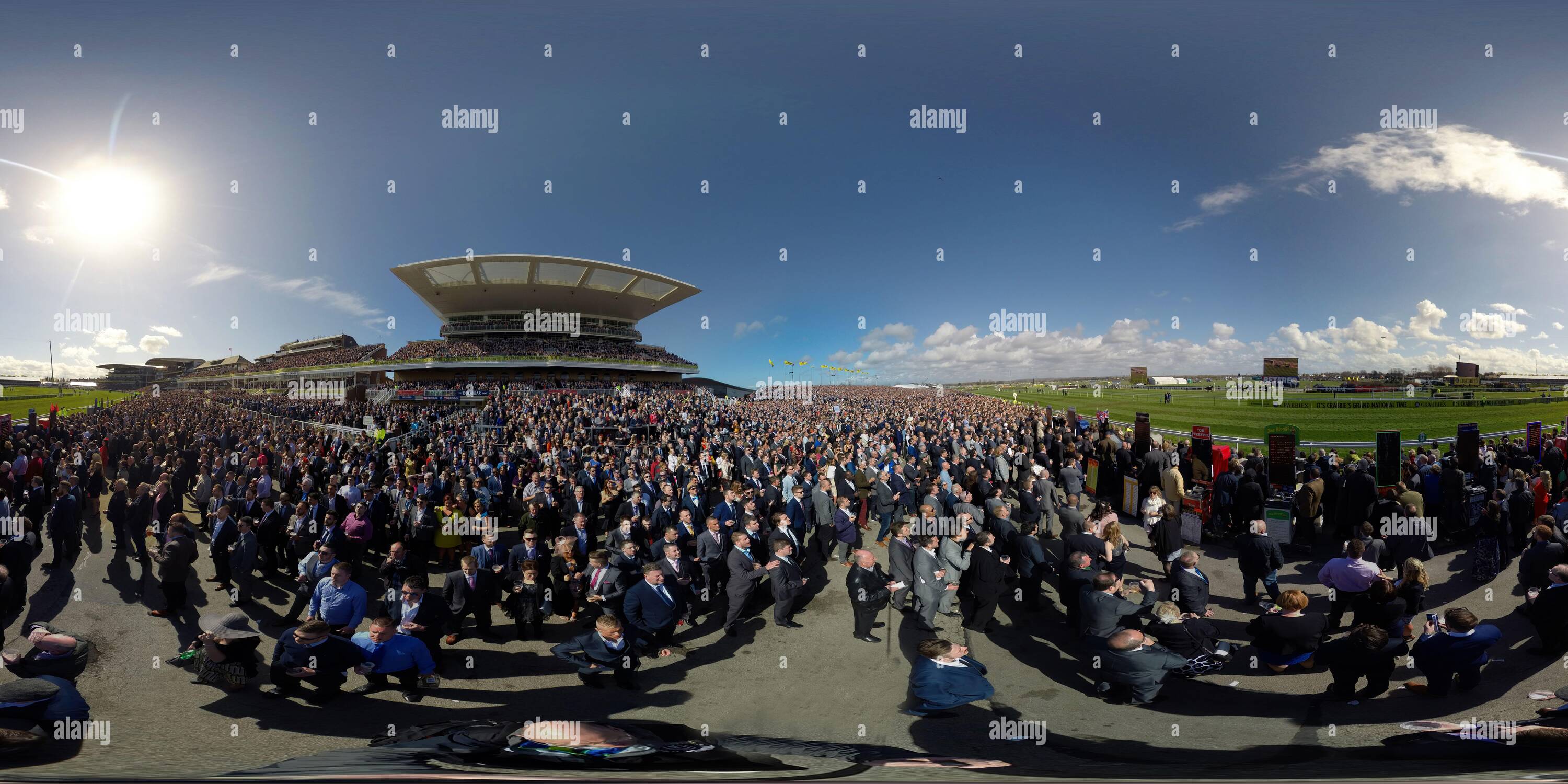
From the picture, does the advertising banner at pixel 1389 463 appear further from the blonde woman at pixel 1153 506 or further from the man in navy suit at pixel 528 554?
the man in navy suit at pixel 528 554

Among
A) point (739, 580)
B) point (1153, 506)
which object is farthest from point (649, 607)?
point (1153, 506)

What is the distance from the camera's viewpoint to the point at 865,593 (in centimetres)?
549

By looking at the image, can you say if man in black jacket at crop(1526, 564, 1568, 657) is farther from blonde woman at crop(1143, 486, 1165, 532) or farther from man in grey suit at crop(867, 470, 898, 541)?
man in grey suit at crop(867, 470, 898, 541)

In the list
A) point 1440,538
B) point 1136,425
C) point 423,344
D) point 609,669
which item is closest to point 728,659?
point 609,669

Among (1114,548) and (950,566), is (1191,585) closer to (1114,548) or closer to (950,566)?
(1114,548)

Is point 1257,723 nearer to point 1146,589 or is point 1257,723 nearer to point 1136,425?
point 1146,589

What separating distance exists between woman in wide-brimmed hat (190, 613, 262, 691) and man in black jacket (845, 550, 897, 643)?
19.3ft

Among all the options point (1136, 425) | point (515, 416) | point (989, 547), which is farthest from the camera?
point (515, 416)

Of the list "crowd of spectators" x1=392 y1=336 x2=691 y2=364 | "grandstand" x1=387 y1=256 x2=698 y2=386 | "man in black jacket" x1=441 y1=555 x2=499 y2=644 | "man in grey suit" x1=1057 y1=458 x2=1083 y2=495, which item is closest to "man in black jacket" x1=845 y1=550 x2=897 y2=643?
"man in black jacket" x1=441 y1=555 x2=499 y2=644

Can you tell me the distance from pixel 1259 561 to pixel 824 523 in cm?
567

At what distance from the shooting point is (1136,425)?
1285cm

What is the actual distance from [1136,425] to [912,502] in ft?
24.8

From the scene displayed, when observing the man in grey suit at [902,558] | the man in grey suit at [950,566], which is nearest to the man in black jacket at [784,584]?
the man in grey suit at [902,558]

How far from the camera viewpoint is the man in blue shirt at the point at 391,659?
4.33 meters
